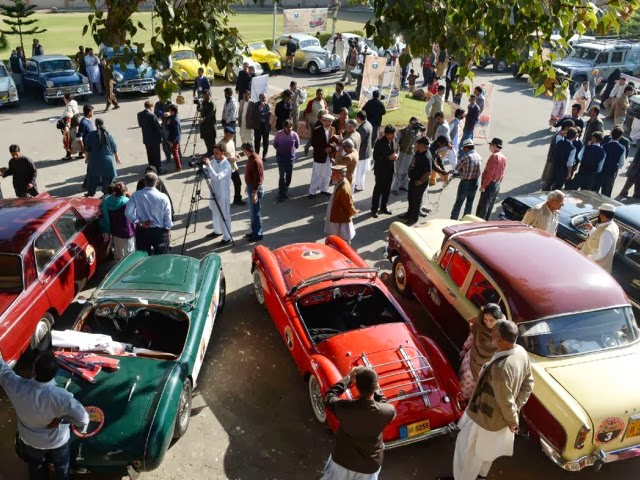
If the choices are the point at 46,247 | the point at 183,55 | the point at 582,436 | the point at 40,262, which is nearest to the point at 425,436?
the point at 582,436

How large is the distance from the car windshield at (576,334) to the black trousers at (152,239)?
5074 mm

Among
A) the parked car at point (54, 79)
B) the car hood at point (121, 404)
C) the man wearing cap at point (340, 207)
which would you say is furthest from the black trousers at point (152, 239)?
the parked car at point (54, 79)

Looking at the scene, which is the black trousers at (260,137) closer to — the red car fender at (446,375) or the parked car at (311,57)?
the red car fender at (446,375)

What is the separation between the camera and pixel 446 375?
18.2ft

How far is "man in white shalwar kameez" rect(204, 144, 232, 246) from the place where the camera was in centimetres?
893

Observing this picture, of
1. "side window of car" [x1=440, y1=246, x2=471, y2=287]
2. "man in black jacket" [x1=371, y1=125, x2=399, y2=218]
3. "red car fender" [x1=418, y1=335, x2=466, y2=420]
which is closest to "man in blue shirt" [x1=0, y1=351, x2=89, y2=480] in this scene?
"red car fender" [x1=418, y1=335, x2=466, y2=420]

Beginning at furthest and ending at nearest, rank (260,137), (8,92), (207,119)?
(8,92) < (260,137) < (207,119)

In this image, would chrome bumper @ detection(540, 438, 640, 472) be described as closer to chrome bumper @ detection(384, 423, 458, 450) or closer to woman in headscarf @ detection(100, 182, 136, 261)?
chrome bumper @ detection(384, 423, 458, 450)

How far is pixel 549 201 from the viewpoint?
7695 mm

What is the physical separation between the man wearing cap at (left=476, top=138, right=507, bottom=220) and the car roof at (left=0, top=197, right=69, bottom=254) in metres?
6.92

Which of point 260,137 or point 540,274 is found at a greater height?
point 540,274

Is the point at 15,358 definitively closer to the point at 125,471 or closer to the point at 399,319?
the point at 125,471

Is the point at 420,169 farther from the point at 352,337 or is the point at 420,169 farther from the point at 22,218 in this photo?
the point at 22,218

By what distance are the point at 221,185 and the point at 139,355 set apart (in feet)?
13.7
